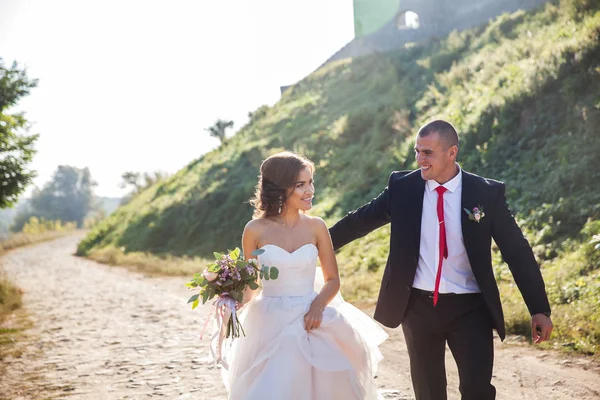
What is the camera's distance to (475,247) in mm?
4234

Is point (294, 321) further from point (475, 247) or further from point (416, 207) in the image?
point (475, 247)

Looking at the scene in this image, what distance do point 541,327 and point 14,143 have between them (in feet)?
51.9

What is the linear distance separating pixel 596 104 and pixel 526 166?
1967 mm

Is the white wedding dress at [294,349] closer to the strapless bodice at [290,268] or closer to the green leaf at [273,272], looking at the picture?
the strapless bodice at [290,268]

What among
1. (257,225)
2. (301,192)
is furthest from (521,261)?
(257,225)

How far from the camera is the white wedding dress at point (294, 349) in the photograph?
13.1ft

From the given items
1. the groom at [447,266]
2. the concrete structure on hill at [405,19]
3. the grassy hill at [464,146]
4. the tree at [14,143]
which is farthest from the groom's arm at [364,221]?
the concrete structure on hill at [405,19]

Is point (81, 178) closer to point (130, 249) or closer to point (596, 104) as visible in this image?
point (130, 249)

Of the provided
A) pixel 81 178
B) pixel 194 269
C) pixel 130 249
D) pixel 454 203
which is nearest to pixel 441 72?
pixel 194 269

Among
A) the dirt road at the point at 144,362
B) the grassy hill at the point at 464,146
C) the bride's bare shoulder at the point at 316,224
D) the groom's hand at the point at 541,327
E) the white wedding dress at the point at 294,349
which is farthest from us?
the grassy hill at the point at 464,146

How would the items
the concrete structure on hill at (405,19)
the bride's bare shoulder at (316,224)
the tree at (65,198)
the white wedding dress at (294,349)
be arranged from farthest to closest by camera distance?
the tree at (65,198) → the concrete structure on hill at (405,19) → the bride's bare shoulder at (316,224) → the white wedding dress at (294,349)

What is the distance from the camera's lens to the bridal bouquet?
408 cm

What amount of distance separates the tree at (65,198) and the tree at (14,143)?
98.4m

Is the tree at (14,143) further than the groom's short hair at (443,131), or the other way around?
the tree at (14,143)
